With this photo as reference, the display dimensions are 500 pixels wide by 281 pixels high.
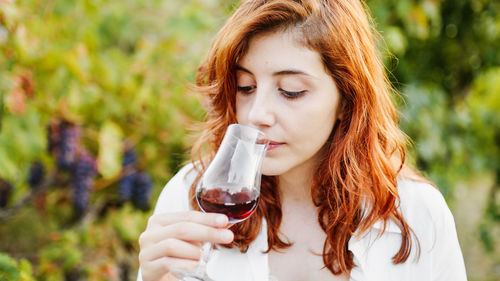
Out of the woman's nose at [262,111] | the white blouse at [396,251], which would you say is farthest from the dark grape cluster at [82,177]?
the woman's nose at [262,111]

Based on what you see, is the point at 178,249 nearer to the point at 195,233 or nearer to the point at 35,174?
the point at 195,233

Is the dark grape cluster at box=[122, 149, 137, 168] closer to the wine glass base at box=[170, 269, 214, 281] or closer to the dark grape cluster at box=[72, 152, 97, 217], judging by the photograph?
the dark grape cluster at box=[72, 152, 97, 217]

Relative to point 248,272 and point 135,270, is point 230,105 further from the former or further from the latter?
point 135,270

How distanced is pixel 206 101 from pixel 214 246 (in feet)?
2.09

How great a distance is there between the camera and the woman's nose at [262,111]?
1.61 meters

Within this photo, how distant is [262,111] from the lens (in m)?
1.62

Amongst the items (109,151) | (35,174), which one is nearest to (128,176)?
(109,151)

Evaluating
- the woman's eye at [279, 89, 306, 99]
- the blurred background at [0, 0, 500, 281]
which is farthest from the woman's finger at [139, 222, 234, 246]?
the blurred background at [0, 0, 500, 281]

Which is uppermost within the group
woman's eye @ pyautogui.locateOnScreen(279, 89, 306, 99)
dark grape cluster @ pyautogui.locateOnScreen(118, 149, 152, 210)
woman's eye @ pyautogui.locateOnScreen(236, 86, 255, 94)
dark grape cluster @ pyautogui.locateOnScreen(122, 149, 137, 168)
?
woman's eye @ pyautogui.locateOnScreen(279, 89, 306, 99)

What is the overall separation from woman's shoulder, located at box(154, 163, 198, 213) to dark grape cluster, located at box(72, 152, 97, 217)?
3.07 feet

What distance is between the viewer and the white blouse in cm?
187

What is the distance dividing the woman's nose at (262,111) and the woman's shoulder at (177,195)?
1.86 feet

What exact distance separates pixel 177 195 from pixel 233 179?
2.32 ft

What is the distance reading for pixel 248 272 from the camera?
6.26 feet
